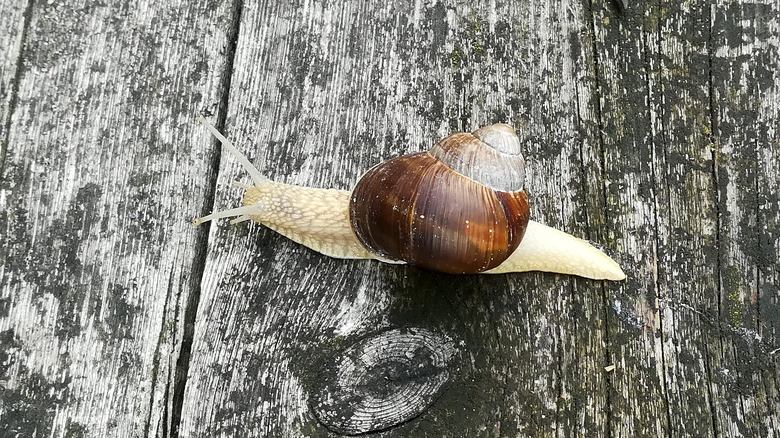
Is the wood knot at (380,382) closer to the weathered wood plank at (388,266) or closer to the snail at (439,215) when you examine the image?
the weathered wood plank at (388,266)

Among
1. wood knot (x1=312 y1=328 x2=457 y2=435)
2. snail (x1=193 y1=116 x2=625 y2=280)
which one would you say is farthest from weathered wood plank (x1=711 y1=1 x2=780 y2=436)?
wood knot (x1=312 y1=328 x2=457 y2=435)

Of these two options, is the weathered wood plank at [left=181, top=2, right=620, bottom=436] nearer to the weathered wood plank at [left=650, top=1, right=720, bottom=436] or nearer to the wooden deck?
the wooden deck

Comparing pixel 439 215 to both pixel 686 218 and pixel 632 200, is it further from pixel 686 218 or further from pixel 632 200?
pixel 686 218

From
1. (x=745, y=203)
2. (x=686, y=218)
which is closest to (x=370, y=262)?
(x=686, y=218)

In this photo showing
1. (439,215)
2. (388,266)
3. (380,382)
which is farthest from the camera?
(388,266)

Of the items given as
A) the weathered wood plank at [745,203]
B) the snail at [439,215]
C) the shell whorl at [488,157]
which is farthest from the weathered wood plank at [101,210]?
the weathered wood plank at [745,203]

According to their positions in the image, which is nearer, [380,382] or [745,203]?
[380,382]
